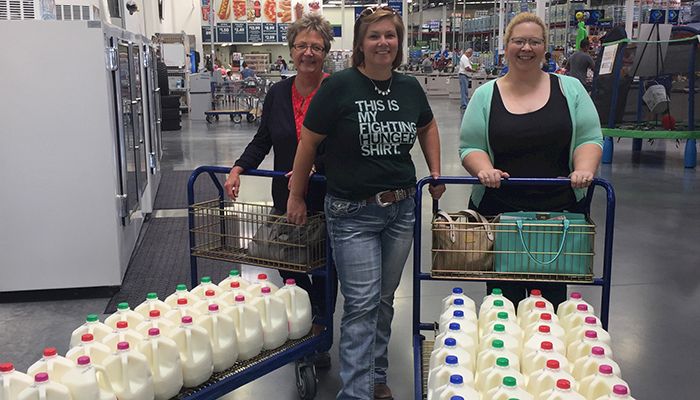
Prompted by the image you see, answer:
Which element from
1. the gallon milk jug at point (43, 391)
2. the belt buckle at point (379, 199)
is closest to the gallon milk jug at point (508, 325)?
the belt buckle at point (379, 199)

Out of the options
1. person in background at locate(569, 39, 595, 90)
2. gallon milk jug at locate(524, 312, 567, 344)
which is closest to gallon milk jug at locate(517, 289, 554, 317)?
gallon milk jug at locate(524, 312, 567, 344)

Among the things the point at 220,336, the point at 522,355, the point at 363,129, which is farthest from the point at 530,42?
the point at 220,336

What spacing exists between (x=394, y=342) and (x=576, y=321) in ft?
4.89

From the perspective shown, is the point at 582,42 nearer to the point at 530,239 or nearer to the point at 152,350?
the point at 530,239

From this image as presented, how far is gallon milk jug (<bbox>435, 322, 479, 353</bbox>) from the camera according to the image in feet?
7.63

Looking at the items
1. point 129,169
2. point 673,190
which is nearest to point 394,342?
point 129,169

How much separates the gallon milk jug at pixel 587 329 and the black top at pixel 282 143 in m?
1.27

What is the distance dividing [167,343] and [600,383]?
140cm

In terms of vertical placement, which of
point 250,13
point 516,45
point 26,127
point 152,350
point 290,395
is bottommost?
point 290,395

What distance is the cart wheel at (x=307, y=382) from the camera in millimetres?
3180

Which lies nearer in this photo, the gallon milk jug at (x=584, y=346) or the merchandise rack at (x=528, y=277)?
the gallon milk jug at (x=584, y=346)

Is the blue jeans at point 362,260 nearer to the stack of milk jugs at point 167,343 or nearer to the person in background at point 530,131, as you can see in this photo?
the stack of milk jugs at point 167,343

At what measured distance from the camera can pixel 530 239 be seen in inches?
108

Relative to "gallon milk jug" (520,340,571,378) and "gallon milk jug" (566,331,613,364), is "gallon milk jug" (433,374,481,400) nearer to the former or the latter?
"gallon milk jug" (520,340,571,378)
